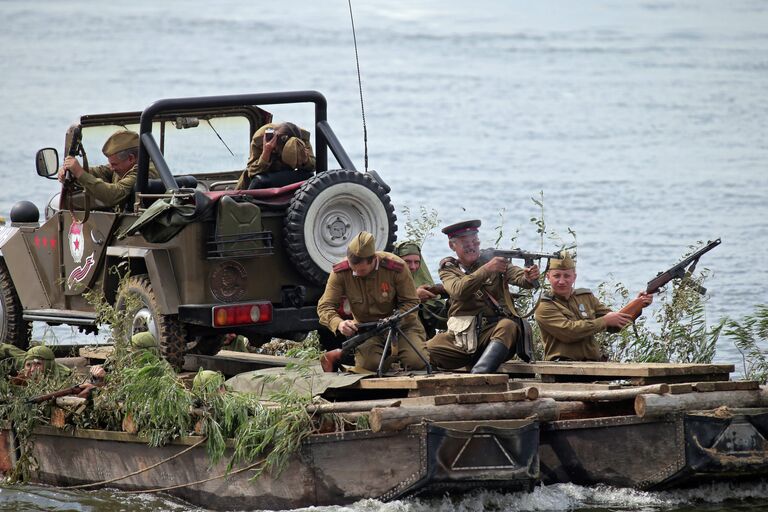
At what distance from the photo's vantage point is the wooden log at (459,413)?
9.65 m

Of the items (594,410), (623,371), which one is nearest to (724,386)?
(623,371)

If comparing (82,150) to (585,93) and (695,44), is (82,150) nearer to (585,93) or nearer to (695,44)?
(585,93)

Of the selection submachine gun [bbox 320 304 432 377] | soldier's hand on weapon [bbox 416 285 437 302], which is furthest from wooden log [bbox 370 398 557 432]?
soldier's hand on weapon [bbox 416 285 437 302]

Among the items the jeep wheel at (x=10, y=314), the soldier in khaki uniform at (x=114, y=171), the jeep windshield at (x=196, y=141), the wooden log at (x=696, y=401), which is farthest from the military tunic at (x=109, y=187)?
the wooden log at (x=696, y=401)

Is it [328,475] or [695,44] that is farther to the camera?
[695,44]

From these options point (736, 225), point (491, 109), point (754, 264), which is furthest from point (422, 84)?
point (754, 264)

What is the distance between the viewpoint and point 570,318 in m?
11.4

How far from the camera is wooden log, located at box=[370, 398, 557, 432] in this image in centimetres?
965

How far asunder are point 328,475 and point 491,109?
33788 millimetres

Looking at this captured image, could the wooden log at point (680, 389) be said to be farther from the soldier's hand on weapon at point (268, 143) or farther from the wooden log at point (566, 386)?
the soldier's hand on weapon at point (268, 143)

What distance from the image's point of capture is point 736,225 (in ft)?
86.6

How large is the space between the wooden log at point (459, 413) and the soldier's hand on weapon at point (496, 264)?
118 cm

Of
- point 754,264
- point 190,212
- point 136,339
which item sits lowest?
point 754,264

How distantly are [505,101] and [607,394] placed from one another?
115 ft
